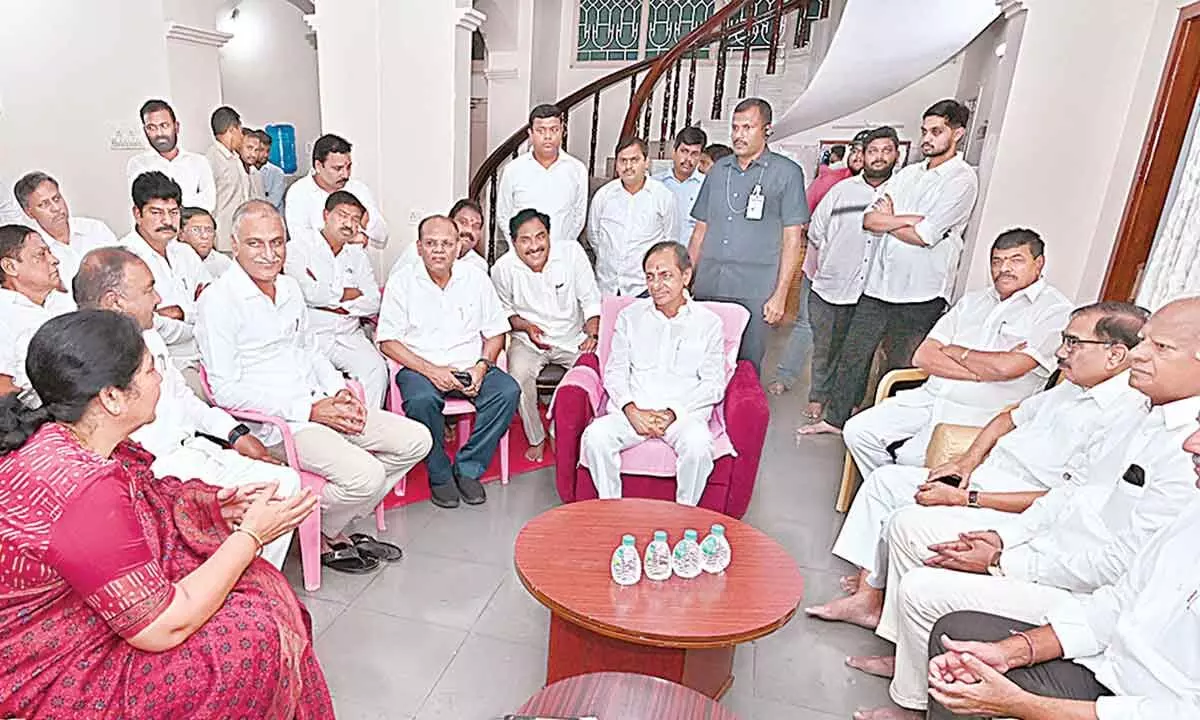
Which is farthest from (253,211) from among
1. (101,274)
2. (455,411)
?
(455,411)

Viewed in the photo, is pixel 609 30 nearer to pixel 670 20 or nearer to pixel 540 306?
pixel 670 20

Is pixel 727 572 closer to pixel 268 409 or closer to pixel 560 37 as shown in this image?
pixel 268 409

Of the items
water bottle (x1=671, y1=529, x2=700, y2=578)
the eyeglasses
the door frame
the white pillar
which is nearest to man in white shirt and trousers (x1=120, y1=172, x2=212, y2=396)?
the white pillar

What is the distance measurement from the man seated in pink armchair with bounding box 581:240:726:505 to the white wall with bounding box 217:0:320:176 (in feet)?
21.0

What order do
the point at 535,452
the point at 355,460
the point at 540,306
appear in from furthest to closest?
1. the point at 540,306
2. the point at 535,452
3. the point at 355,460

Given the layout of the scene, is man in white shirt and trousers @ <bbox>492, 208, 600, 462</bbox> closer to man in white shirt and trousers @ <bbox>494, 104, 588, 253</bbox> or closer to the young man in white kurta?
man in white shirt and trousers @ <bbox>494, 104, 588, 253</bbox>

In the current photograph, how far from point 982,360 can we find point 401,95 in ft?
11.3

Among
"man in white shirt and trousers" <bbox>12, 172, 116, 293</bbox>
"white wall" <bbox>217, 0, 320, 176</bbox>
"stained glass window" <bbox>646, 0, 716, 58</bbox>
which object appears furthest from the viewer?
"white wall" <bbox>217, 0, 320, 176</bbox>

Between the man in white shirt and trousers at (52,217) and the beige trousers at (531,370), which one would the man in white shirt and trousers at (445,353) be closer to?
the beige trousers at (531,370)

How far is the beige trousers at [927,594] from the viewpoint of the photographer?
1.80 metres

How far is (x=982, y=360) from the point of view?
264 centimetres

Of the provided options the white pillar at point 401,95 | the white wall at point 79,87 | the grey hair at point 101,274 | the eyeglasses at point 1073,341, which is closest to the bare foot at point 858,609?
the eyeglasses at point 1073,341

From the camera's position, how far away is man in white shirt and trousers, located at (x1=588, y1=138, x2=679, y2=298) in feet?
13.4

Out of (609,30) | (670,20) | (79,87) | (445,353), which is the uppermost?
(670,20)
